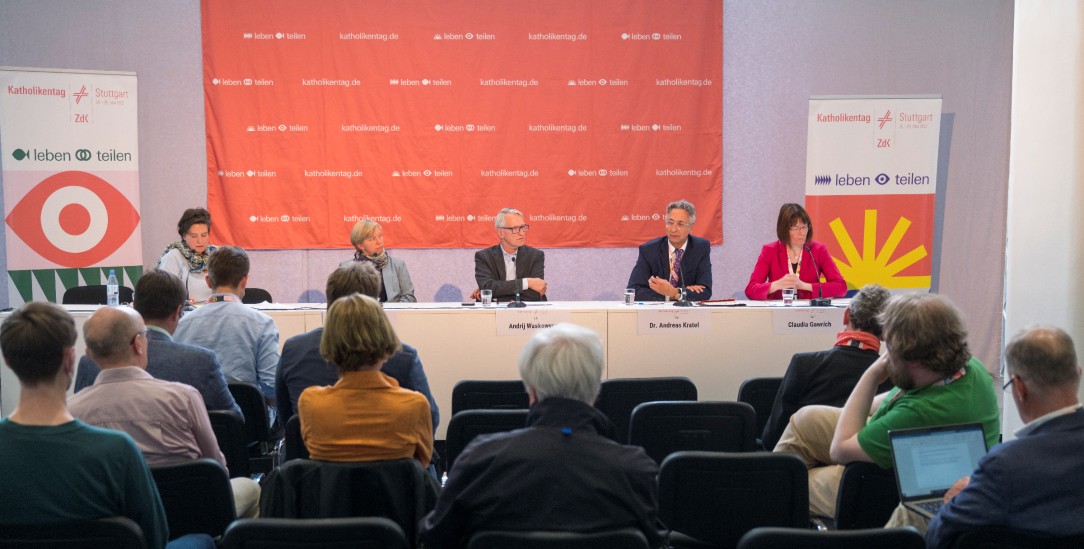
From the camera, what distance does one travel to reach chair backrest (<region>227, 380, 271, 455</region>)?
349cm

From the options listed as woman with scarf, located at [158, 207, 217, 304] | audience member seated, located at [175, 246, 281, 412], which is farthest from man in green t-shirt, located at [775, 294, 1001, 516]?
woman with scarf, located at [158, 207, 217, 304]

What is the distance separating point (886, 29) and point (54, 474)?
7.10m

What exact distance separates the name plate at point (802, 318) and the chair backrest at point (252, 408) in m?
2.77

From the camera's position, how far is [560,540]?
1711 millimetres

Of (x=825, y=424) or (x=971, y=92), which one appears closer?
(x=825, y=424)

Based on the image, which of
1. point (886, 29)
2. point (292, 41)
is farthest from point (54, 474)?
point (886, 29)

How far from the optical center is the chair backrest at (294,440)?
9.38 feet

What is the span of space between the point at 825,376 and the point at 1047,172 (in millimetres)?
1892

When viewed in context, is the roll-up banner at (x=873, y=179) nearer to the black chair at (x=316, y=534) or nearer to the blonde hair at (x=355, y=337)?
the blonde hair at (x=355, y=337)

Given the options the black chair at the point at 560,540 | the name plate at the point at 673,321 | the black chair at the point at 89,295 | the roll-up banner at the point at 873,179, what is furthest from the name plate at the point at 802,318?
the black chair at the point at 89,295

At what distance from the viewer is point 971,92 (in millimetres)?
7180

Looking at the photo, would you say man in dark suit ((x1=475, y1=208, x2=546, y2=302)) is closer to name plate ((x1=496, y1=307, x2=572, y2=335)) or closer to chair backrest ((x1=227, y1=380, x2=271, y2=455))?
name plate ((x1=496, y1=307, x2=572, y2=335))

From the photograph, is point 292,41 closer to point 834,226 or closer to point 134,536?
point 834,226

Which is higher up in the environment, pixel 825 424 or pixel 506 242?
pixel 506 242
